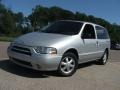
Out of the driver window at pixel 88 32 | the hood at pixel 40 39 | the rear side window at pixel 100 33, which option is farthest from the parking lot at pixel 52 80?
the rear side window at pixel 100 33

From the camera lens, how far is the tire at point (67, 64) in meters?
8.12

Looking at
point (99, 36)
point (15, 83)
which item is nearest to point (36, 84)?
point (15, 83)

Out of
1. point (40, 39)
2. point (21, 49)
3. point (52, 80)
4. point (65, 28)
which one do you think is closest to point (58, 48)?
point (40, 39)

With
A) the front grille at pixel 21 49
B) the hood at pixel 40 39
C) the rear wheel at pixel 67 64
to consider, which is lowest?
the rear wheel at pixel 67 64

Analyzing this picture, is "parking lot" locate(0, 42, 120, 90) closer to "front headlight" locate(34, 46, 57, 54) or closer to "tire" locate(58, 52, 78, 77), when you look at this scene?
"tire" locate(58, 52, 78, 77)

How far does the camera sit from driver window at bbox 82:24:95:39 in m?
9.28

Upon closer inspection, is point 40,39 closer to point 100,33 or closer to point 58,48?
point 58,48

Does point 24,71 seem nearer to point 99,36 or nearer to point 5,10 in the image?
point 99,36

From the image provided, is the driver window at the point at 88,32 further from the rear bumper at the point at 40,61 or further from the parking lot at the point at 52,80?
the rear bumper at the point at 40,61

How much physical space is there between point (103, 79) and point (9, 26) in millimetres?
67159

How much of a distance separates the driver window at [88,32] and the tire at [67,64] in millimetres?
965

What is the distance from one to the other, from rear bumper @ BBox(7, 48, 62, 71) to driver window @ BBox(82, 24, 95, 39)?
5.61ft

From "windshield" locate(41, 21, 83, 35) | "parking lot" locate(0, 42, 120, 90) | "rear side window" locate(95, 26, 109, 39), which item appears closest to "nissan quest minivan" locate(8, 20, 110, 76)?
"windshield" locate(41, 21, 83, 35)

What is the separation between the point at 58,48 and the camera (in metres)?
7.83
